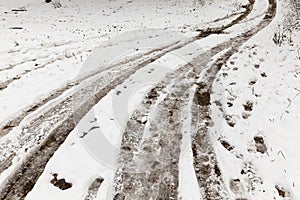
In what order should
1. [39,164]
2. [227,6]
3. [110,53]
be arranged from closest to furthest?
[39,164] → [110,53] → [227,6]

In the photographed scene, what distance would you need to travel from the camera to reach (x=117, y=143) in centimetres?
530

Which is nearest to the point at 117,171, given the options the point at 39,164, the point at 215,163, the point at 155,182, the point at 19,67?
the point at 155,182

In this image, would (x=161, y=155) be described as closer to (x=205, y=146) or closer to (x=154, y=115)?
(x=205, y=146)

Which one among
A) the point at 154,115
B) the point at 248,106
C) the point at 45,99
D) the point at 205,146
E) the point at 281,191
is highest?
the point at 45,99

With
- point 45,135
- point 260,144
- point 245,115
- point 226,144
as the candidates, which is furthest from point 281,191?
point 45,135

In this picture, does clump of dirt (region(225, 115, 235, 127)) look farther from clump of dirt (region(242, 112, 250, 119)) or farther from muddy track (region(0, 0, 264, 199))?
muddy track (region(0, 0, 264, 199))

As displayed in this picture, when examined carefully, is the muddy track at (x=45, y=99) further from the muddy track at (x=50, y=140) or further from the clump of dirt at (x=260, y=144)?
the clump of dirt at (x=260, y=144)

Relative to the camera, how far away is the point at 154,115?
6.23 metres

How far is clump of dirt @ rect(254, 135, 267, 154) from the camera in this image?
5172 millimetres

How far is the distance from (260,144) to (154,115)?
2.21 metres

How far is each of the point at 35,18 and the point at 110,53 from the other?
30.9 ft

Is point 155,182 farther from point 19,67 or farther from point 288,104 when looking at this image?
point 19,67

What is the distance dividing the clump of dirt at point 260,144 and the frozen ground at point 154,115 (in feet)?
0.09

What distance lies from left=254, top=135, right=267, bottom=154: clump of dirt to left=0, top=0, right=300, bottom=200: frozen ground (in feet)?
0.09
